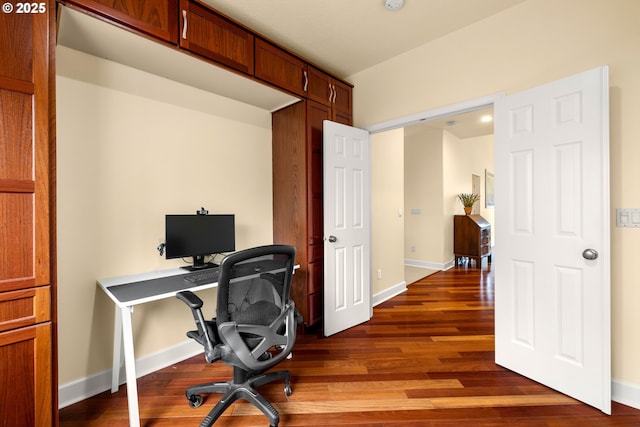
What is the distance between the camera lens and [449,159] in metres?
5.98

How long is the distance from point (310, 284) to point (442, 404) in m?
1.43

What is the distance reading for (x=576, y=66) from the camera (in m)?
1.90

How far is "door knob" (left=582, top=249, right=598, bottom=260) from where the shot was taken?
1707 mm

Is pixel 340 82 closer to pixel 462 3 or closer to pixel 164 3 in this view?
pixel 462 3

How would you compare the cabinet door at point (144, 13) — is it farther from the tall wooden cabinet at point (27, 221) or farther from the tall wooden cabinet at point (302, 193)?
the tall wooden cabinet at point (302, 193)

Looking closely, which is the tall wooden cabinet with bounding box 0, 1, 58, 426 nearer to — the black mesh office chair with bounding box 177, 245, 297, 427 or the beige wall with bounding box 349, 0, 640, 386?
the black mesh office chair with bounding box 177, 245, 297, 427

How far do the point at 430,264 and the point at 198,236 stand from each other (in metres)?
4.82

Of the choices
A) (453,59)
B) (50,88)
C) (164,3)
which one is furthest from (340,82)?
(50,88)

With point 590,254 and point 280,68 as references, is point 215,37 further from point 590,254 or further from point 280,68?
point 590,254

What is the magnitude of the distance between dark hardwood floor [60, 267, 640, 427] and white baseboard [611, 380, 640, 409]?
5cm

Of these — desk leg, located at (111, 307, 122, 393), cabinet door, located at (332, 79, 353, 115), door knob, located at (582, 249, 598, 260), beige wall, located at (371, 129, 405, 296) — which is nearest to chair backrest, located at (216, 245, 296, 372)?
desk leg, located at (111, 307, 122, 393)

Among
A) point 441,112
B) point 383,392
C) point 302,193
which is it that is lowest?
point 383,392

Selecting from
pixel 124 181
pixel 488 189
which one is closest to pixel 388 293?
pixel 124 181

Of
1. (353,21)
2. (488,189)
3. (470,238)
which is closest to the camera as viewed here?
(353,21)
